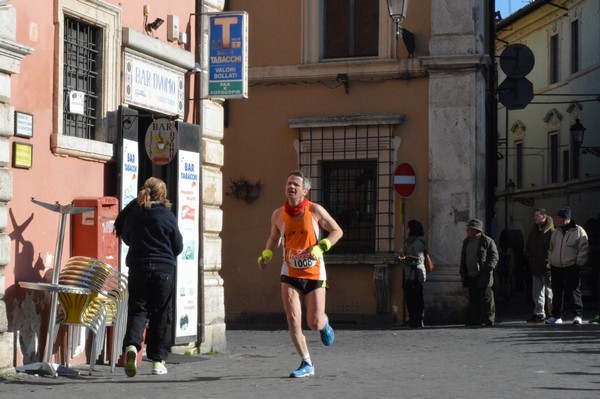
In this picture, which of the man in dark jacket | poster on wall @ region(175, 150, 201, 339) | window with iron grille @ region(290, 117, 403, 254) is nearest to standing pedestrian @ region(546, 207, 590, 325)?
the man in dark jacket

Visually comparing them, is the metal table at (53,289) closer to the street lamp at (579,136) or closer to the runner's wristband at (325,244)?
the runner's wristband at (325,244)

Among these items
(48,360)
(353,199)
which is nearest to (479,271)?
(353,199)

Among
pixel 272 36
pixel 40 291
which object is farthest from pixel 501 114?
pixel 40 291

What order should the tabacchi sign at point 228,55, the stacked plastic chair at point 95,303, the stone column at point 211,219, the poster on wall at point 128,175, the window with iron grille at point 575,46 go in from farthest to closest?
the window with iron grille at point 575,46
the stone column at point 211,219
the tabacchi sign at point 228,55
the poster on wall at point 128,175
the stacked plastic chair at point 95,303

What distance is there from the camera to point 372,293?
79.0ft

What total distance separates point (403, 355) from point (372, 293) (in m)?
8.22

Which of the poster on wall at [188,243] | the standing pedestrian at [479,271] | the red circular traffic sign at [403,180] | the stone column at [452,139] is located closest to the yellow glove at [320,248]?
the poster on wall at [188,243]

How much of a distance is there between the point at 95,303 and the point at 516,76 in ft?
50.2

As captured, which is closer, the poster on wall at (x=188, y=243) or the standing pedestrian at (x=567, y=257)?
the poster on wall at (x=188, y=243)

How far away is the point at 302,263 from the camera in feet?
41.0

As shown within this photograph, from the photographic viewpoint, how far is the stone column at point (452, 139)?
77.7ft

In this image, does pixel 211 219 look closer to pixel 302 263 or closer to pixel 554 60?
pixel 302 263

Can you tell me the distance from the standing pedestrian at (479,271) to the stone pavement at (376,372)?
101 inches

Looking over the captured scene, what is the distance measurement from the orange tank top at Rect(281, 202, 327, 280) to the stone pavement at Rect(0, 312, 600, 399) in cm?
94
